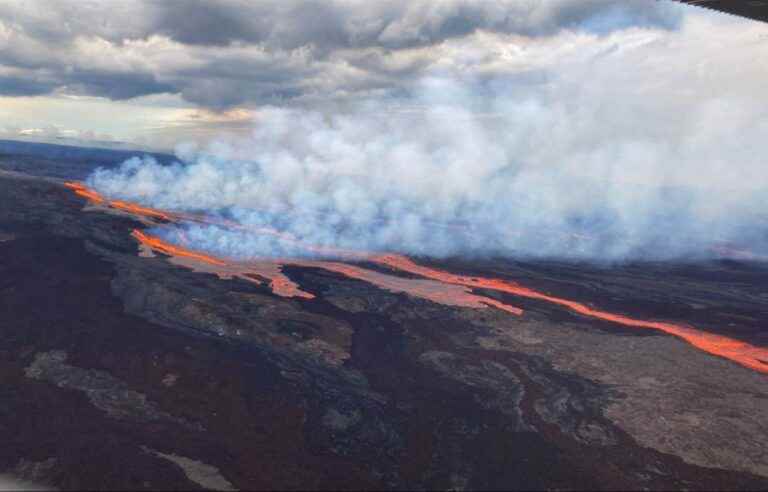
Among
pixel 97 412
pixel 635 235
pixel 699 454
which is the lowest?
pixel 97 412

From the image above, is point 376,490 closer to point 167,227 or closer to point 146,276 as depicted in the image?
point 146,276

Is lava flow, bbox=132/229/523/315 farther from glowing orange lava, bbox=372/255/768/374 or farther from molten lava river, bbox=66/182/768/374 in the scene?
glowing orange lava, bbox=372/255/768/374

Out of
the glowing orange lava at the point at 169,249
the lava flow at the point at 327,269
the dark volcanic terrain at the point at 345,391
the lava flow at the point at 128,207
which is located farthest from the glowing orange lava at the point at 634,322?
the lava flow at the point at 128,207

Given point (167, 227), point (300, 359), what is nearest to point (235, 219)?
point (167, 227)

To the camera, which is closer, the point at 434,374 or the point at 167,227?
the point at 434,374

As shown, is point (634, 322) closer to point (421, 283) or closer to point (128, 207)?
point (421, 283)

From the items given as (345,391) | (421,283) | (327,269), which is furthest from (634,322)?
(327,269)
